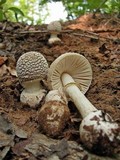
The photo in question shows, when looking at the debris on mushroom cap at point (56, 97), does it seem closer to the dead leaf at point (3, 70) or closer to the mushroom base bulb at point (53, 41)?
the dead leaf at point (3, 70)

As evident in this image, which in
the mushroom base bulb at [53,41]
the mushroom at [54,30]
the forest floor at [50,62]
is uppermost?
the mushroom at [54,30]

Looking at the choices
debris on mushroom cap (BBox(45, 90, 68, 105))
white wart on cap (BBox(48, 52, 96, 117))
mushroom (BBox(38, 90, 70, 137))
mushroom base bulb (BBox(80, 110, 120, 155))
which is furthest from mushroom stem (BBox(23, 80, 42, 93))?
mushroom base bulb (BBox(80, 110, 120, 155))

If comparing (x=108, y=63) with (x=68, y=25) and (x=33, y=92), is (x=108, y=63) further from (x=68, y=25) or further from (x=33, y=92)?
(x=68, y=25)

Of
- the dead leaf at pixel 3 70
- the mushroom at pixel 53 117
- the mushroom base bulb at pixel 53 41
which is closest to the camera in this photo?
the mushroom at pixel 53 117

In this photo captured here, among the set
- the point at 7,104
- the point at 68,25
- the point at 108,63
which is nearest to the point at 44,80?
the point at 7,104

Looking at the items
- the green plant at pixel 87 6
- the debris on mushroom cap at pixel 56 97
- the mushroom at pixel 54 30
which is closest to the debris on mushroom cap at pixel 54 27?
the mushroom at pixel 54 30

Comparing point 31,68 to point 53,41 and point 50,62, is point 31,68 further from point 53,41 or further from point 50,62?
point 53,41

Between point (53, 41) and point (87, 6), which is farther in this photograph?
point (87, 6)

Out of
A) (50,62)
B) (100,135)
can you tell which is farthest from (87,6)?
(100,135)
